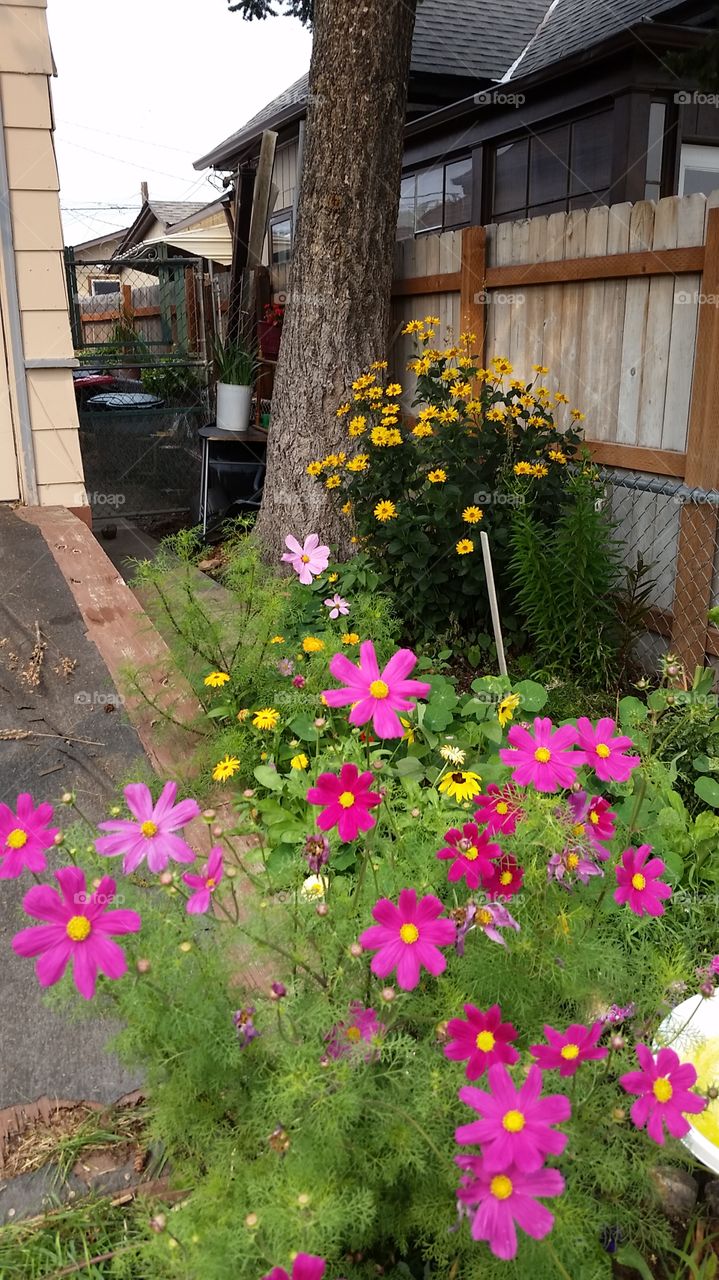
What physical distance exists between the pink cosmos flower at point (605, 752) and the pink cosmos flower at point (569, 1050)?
0.42m

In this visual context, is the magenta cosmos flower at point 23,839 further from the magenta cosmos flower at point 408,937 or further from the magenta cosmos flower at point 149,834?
the magenta cosmos flower at point 408,937

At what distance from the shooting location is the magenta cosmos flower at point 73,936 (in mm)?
1172

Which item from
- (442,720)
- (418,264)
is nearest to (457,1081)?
(442,720)

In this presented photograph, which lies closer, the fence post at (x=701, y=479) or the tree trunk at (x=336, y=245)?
the fence post at (x=701, y=479)

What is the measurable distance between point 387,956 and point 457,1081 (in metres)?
0.26

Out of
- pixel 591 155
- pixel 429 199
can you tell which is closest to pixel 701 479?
pixel 591 155

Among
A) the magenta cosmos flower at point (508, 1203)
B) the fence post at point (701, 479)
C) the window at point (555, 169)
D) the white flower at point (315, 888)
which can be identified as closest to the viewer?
the magenta cosmos flower at point (508, 1203)

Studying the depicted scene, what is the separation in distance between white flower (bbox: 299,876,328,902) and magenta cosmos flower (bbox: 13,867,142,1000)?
1.20ft

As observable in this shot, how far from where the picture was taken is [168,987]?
1.44 metres

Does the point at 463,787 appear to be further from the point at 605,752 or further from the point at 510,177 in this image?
the point at 510,177

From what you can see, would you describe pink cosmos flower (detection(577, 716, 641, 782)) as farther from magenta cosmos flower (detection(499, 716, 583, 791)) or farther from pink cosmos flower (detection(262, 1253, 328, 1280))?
pink cosmos flower (detection(262, 1253, 328, 1280))

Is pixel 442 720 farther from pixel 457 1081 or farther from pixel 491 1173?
pixel 491 1173

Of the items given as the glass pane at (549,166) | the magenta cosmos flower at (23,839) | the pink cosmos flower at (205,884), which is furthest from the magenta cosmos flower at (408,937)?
the glass pane at (549,166)

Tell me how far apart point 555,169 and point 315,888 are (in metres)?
8.98
